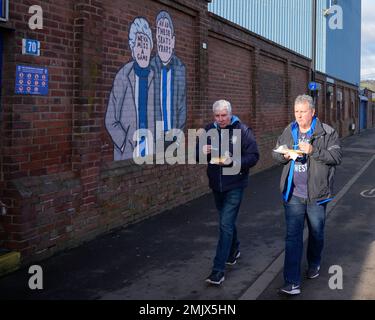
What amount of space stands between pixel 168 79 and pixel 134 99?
1390 millimetres

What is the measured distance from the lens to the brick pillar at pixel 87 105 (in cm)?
663

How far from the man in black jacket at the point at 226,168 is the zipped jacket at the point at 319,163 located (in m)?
0.44

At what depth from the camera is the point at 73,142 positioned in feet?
21.8

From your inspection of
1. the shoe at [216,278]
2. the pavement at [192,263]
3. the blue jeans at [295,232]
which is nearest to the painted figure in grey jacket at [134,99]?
the pavement at [192,263]

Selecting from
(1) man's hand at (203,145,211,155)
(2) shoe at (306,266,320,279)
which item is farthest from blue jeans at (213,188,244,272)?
(2) shoe at (306,266,320,279)

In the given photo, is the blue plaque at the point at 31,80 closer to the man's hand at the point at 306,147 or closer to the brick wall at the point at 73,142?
the brick wall at the point at 73,142

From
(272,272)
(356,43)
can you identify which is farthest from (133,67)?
(356,43)

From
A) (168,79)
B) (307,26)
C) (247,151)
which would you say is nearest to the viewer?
(247,151)

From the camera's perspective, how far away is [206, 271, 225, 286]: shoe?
17.0 feet

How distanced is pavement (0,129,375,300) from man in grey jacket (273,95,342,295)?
38cm

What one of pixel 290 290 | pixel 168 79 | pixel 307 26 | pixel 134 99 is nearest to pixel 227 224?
pixel 290 290

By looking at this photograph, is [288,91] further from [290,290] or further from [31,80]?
[290,290]

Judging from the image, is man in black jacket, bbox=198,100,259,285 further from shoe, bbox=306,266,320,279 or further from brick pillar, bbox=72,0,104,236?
brick pillar, bbox=72,0,104,236
